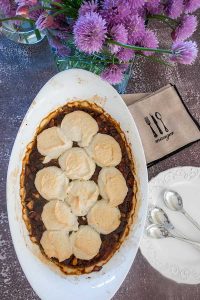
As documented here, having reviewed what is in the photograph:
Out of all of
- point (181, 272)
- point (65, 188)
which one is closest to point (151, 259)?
point (181, 272)

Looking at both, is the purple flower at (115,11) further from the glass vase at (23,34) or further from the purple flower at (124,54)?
the glass vase at (23,34)

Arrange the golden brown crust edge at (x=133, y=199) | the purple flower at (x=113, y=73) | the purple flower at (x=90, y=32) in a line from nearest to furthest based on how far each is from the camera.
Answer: the purple flower at (x=90, y=32), the purple flower at (x=113, y=73), the golden brown crust edge at (x=133, y=199)

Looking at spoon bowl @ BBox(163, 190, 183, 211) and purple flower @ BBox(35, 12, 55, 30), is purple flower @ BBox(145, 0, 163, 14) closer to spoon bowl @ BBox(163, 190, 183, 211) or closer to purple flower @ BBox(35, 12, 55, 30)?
purple flower @ BBox(35, 12, 55, 30)

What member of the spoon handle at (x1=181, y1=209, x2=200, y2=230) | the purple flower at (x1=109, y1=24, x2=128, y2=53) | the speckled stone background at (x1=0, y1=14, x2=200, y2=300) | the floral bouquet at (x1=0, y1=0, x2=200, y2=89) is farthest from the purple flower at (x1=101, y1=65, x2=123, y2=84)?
the spoon handle at (x1=181, y1=209, x2=200, y2=230)

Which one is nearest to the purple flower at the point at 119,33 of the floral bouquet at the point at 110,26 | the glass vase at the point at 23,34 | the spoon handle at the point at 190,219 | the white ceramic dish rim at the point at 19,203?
the floral bouquet at the point at 110,26

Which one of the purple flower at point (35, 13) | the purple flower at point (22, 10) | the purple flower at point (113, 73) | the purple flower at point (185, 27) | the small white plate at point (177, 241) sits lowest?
the small white plate at point (177, 241)

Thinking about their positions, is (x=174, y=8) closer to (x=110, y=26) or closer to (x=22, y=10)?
(x=110, y=26)
